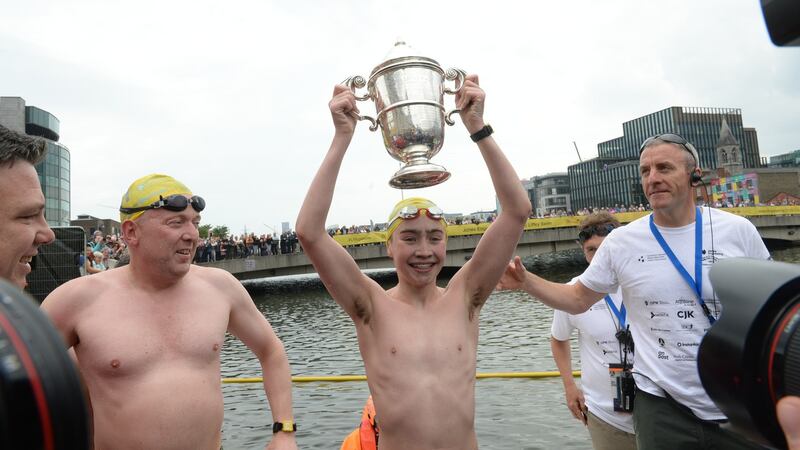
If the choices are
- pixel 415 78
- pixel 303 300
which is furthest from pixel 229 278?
pixel 303 300

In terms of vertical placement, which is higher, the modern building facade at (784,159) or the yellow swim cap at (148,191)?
the modern building facade at (784,159)

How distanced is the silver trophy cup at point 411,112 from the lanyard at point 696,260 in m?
1.42

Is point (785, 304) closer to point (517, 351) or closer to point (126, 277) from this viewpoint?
point (126, 277)

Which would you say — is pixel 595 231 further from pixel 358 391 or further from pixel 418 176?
pixel 358 391

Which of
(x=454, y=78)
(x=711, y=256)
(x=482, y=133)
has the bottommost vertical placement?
(x=711, y=256)

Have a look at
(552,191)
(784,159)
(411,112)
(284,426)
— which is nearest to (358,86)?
(411,112)

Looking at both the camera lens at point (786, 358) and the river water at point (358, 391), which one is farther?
the river water at point (358, 391)

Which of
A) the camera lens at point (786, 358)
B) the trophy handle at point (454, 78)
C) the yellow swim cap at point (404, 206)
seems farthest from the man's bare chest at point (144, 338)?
the camera lens at point (786, 358)

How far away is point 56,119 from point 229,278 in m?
69.2

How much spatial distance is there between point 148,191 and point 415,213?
1454 mm

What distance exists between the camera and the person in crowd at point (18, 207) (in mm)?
1871

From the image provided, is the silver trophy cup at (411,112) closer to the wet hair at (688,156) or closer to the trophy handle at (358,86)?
the trophy handle at (358,86)

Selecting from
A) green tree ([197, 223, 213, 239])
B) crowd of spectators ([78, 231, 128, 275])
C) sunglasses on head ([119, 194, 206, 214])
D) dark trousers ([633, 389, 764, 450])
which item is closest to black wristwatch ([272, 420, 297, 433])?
sunglasses on head ([119, 194, 206, 214])

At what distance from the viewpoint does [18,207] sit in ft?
→ 6.23
